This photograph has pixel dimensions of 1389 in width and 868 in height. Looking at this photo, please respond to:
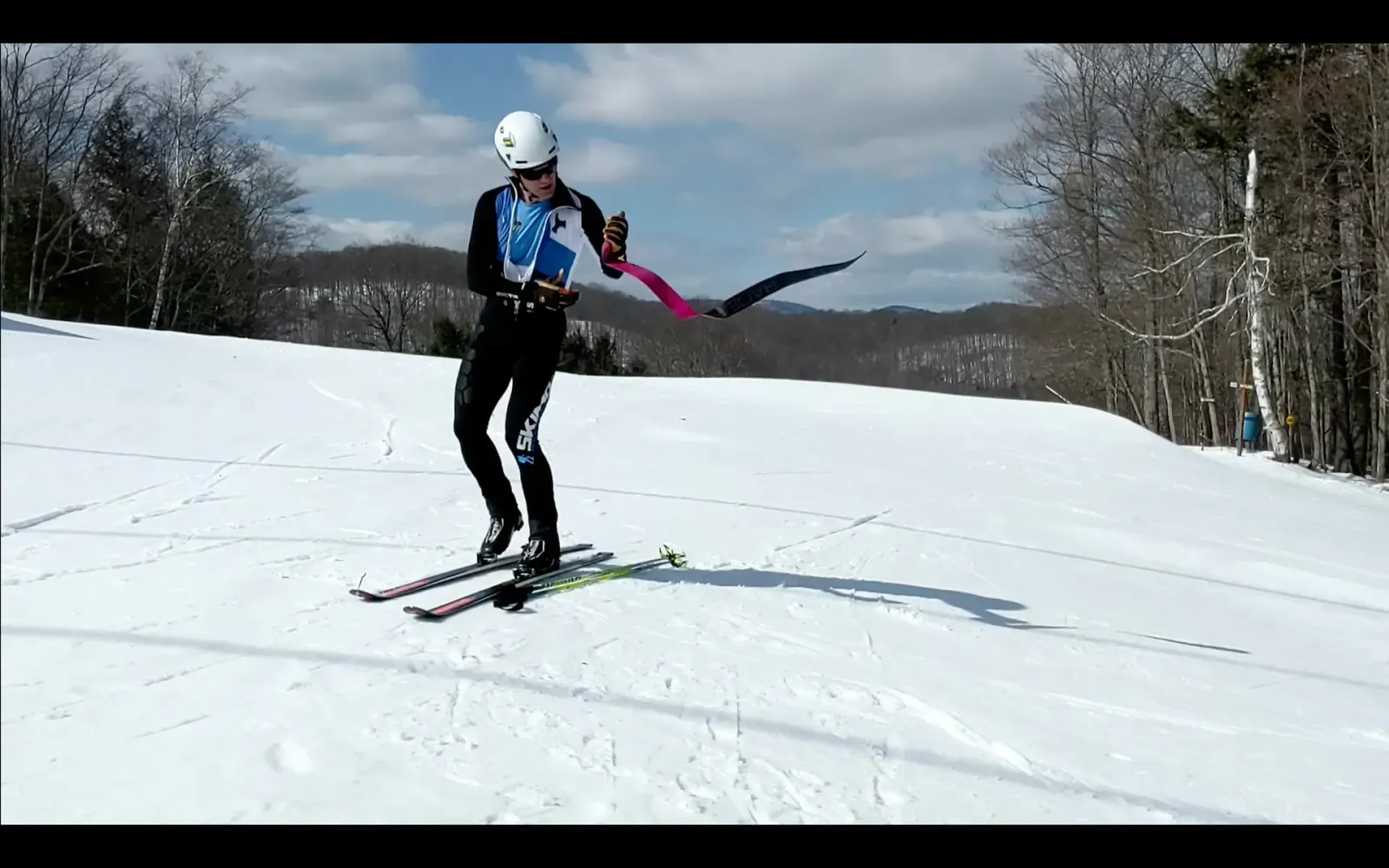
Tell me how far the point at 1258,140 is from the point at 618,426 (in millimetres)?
16290

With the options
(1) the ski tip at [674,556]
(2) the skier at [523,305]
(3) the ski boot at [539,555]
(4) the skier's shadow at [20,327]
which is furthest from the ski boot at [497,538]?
(4) the skier's shadow at [20,327]

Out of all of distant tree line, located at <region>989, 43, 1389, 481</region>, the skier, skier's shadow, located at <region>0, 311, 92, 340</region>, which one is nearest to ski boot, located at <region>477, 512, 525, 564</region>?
the skier

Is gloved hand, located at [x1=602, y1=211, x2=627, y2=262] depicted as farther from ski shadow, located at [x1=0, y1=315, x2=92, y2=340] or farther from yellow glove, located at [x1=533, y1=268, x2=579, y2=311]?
ski shadow, located at [x1=0, y1=315, x2=92, y2=340]

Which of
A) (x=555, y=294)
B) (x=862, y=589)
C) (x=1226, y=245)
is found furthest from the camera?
(x=1226, y=245)

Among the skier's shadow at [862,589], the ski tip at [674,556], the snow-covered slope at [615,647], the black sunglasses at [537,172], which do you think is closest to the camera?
the snow-covered slope at [615,647]

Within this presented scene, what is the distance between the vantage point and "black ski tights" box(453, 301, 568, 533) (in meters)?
3.78

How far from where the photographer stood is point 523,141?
3.44 meters

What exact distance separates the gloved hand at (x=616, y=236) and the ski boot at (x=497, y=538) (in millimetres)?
1290

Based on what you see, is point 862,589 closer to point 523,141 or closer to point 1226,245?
point 523,141

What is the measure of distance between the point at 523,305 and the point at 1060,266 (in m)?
23.8

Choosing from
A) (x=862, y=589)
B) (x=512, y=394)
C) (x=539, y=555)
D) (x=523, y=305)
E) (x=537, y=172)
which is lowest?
(x=862, y=589)

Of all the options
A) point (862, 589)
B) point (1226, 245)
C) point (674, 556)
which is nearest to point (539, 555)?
point (674, 556)

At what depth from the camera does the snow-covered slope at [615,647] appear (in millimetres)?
1417

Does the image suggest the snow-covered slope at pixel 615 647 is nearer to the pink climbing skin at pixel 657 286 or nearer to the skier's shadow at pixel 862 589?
the skier's shadow at pixel 862 589
